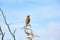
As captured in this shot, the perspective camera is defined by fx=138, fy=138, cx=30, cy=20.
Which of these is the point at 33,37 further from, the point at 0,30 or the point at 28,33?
the point at 0,30

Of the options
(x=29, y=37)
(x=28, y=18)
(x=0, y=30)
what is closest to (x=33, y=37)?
(x=29, y=37)

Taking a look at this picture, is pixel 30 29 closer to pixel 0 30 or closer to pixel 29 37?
pixel 29 37

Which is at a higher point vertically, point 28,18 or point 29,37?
point 28,18

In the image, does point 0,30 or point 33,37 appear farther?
point 0,30

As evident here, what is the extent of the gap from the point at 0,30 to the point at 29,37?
256 mm

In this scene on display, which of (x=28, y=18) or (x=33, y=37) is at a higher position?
(x=28, y=18)

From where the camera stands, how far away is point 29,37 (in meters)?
0.98

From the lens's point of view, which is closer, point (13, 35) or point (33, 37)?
point (33, 37)

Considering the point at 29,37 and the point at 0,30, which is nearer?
the point at 29,37

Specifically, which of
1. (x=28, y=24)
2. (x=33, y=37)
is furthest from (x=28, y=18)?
(x=33, y=37)

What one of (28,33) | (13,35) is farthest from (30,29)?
(13,35)

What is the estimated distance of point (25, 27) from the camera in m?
1.01

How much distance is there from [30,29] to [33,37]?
88mm

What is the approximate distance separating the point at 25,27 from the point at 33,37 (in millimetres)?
116
